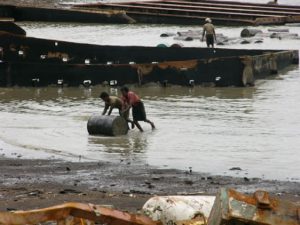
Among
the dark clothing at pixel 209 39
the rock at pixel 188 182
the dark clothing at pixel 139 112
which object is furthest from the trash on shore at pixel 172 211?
the dark clothing at pixel 209 39

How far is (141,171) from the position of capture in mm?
14547

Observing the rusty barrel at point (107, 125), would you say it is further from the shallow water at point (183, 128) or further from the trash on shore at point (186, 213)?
the trash on shore at point (186, 213)

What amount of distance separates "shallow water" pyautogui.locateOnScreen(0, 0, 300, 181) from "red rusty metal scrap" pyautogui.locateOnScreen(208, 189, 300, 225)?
7984mm

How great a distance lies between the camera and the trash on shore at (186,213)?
6137 mm

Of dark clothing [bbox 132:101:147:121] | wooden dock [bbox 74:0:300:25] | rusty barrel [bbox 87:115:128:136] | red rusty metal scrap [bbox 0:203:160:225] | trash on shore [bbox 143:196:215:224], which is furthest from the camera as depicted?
wooden dock [bbox 74:0:300:25]

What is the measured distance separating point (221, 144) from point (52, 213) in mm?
11246

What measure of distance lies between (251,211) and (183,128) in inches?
544

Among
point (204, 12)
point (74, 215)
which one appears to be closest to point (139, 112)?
point (74, 215)

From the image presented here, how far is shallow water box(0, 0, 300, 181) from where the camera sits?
16173mm

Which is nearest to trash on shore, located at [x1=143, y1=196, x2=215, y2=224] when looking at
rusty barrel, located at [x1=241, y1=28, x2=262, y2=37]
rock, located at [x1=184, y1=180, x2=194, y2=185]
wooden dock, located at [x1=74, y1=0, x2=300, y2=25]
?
rock, located at [x1=184, y1=180, x2=194, y2=185]

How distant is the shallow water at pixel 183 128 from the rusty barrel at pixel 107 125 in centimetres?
20

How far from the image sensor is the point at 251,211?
6.15m

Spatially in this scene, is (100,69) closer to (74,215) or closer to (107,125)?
(107,125)

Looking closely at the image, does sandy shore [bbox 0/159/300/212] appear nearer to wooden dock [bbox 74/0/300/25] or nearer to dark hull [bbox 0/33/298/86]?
dark hull [bbox 0/33/298/86]
